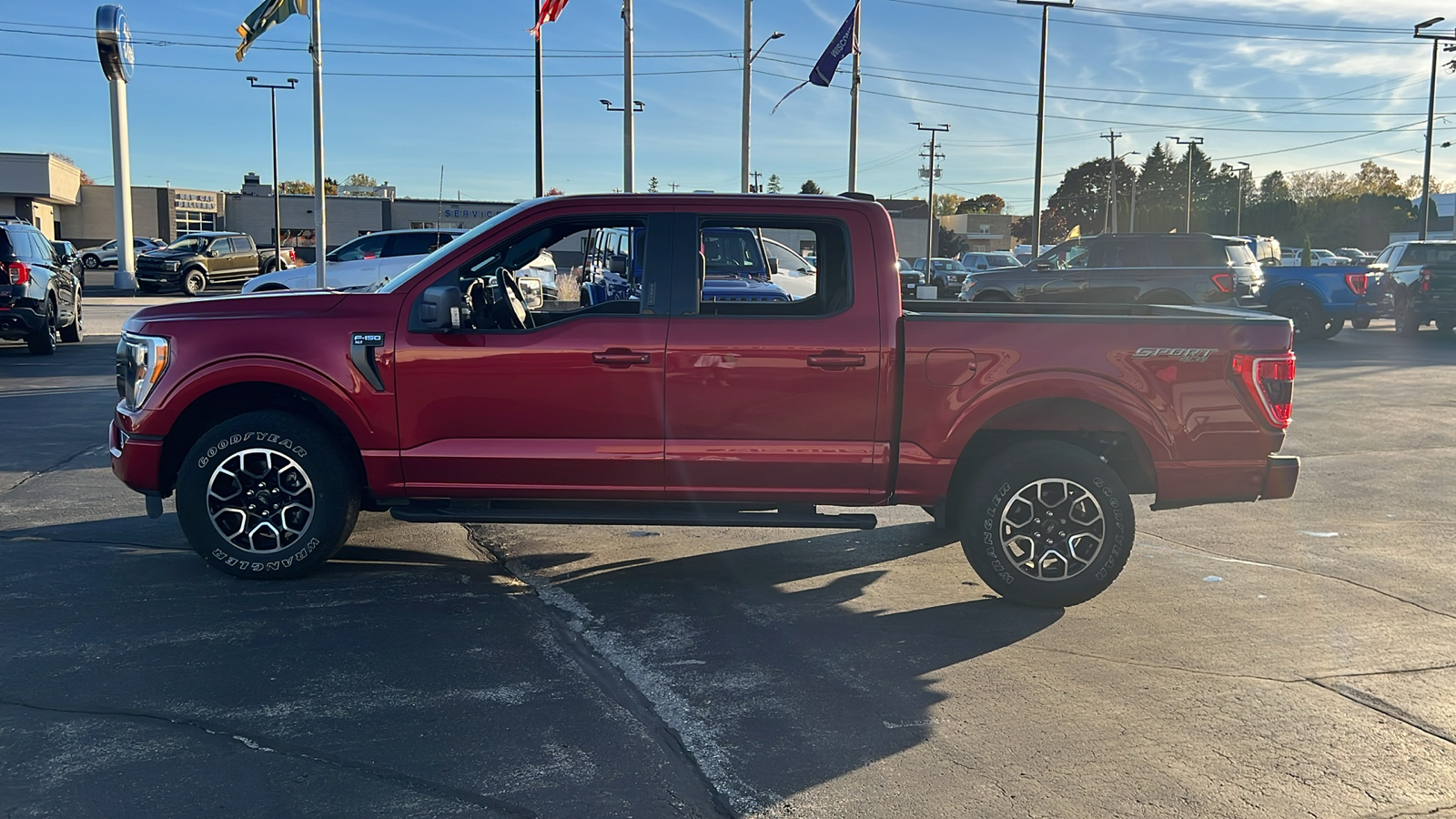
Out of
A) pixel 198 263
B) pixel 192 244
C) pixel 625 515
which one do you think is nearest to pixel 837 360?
pixel 625 515

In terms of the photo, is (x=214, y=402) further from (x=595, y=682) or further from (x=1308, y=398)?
(x=1308, y=398)

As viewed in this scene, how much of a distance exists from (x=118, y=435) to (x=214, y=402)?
0.56 meters

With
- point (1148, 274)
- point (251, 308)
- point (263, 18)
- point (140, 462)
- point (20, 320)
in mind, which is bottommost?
point (140, 462)

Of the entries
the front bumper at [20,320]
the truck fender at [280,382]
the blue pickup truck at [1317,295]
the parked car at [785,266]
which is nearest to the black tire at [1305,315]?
the blue pickup truck at [1317,295]

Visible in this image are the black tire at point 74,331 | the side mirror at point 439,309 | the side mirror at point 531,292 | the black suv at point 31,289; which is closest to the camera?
the side mirror at point 439,309

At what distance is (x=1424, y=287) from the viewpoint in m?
22.2

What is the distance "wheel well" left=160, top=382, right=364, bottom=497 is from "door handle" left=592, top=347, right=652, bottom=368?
1.38 m

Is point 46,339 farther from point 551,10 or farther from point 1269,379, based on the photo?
point 1269,379

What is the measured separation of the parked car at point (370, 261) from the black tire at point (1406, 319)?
1905cm

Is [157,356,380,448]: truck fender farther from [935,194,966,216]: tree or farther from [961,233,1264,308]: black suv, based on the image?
[935,194,966,216]: tree

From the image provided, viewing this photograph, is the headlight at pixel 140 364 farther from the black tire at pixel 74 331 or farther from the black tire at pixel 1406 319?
the black tire at pixel 1406 319

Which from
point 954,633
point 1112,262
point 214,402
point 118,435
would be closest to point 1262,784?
point 954,633

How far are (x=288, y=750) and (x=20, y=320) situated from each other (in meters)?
14.6

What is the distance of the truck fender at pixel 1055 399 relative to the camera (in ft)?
18.0
